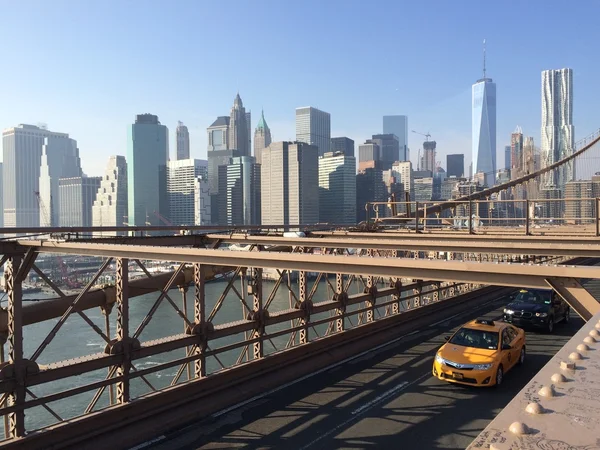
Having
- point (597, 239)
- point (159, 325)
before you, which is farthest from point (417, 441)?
point (159, 325)

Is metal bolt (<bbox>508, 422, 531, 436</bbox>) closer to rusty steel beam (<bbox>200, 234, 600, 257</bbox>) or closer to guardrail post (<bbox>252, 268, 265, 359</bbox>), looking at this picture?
rusty steel beam (<bbox>200, 234, 600, 257</bbox>)

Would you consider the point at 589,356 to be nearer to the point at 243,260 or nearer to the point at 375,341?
the point at 243,260

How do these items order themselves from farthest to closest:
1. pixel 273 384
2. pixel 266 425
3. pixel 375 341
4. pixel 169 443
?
pixel 375 341
pixel 273 384
pixel 266 425
pixel 169 443

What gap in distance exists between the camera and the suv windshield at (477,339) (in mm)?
12883

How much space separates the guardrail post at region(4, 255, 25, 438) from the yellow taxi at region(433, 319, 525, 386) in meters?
8.46

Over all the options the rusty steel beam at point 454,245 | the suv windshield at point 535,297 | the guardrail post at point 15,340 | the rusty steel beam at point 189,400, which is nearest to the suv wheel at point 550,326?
the suv windshield at point 535,297

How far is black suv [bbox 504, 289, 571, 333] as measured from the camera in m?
18.2

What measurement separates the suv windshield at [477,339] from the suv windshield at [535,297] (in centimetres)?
683

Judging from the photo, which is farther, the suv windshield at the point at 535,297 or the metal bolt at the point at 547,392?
the suv windshield at the point at 535,297

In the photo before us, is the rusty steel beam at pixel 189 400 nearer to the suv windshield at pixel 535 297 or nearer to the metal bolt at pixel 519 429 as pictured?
the suv windshield at pixel 535 297

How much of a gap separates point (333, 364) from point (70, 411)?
23.3 meters

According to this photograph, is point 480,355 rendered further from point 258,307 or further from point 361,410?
point 258,307

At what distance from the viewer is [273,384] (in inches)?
469

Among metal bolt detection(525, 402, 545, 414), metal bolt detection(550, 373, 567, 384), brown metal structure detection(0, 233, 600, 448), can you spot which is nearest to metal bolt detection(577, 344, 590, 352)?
metal bolt detection(550, 373, 567, 384)
